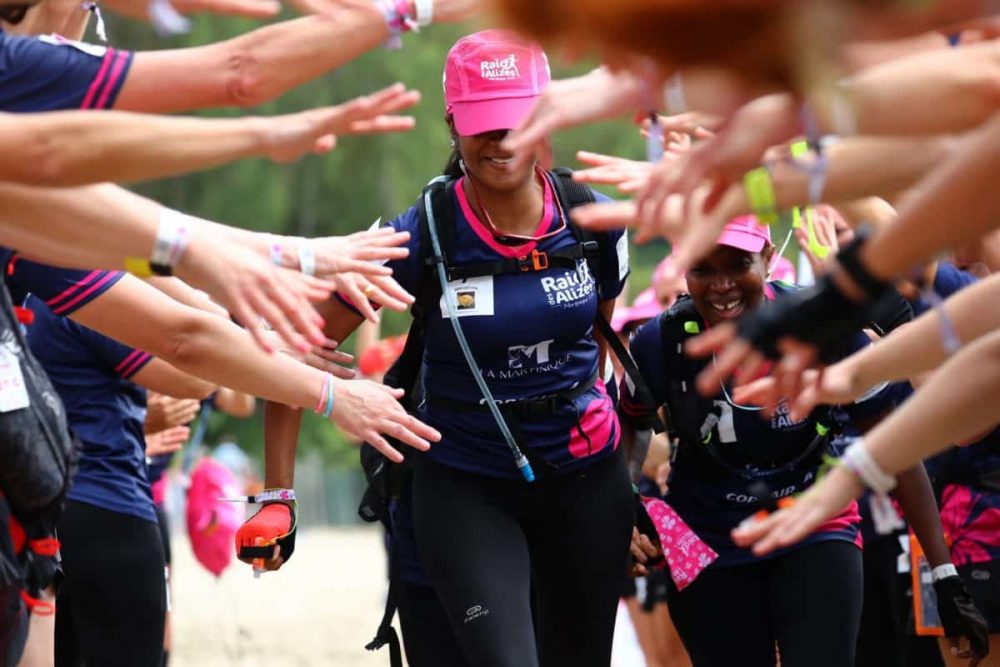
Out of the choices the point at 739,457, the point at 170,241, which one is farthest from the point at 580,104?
the point at 739,457

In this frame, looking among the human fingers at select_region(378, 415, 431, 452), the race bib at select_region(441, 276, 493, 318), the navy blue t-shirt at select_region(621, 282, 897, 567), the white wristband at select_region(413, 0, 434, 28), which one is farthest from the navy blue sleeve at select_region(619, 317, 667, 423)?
the white wristband at select_region(413, 0, 434, 28)

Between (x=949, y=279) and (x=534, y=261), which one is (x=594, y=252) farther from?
(x=949, y=279)

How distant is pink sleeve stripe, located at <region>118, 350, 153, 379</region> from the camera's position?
20.3 feet

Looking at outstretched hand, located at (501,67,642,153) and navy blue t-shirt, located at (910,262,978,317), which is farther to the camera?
navy blue t-shirt, located at (910,262,978,317)

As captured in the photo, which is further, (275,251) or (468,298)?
(468,298)

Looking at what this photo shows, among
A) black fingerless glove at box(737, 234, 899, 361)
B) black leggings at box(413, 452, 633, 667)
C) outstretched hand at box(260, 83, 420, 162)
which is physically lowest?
black leggings at box(413, 452, 633, 667)

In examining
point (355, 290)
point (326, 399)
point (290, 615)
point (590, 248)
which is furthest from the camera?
point (290, 615)

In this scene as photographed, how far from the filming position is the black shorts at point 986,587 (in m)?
6.05

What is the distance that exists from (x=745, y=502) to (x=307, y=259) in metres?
2.40

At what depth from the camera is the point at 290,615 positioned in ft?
46.8

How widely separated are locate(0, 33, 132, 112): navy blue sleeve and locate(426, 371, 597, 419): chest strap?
2.12m

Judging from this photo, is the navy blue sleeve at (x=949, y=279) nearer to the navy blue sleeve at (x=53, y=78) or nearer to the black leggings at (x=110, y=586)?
the black leggings at (x=110, y=586)

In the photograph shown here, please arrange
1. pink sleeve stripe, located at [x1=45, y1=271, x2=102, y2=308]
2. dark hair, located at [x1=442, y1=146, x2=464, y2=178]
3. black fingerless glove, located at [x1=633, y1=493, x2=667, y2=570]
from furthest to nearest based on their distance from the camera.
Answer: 1. black fingerless glove, located at [x1=633, y1=493, x2=667, y2=570]
2. dark hair, located at [x1=442, y1=146, x2=464, y2=178]
3. pink sleeve stripe, located at [x1=45, y1=271, x2=102, y2=308]

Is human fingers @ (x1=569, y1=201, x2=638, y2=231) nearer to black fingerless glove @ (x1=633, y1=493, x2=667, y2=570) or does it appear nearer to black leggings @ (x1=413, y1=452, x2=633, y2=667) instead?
black leggings @ (x1=413, y1=452, x2=633, y2=667)
